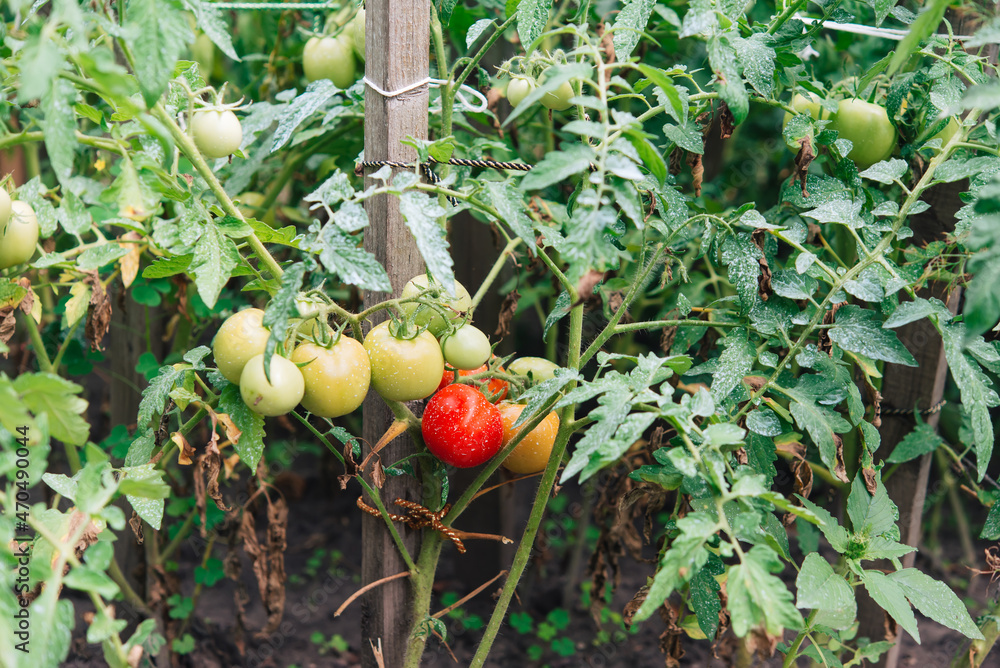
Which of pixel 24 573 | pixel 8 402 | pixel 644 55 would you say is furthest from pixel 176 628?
pixel 644 55

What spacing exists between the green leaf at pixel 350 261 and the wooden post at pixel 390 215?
257mm

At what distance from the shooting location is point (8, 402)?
0.60m

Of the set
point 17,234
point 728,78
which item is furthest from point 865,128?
point 17,234

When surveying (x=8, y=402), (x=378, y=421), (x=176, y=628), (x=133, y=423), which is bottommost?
(x=176, y=628)

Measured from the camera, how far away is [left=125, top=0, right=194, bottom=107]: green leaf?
60 centimetres

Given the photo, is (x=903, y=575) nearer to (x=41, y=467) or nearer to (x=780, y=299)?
(x=780, y=299)

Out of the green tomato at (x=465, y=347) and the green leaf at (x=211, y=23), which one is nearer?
the green leaf at (x=211, y=23)

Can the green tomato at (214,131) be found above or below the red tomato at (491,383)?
above

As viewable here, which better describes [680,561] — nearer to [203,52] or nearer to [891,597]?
[891,597]

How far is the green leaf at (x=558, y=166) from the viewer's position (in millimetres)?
673

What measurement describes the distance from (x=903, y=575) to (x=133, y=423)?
1.49m

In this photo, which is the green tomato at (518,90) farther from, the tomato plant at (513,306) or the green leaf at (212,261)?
the green leaf at (212,261)

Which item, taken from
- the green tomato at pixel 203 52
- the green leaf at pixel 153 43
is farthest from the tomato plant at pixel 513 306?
the green tomato at pixel 203 52

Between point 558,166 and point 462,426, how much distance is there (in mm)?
389
